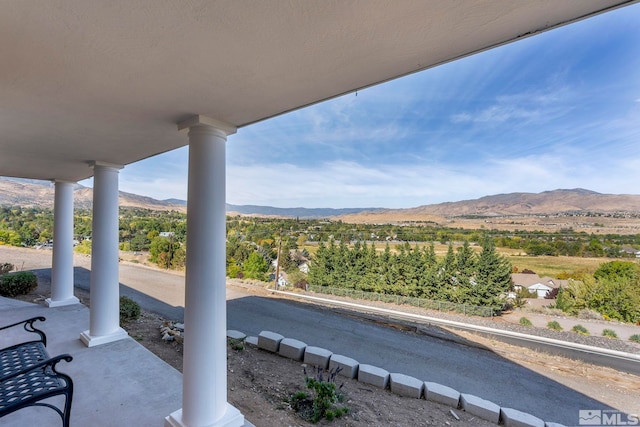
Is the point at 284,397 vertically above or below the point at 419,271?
above

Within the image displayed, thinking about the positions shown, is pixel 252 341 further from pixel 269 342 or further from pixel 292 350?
pixel 292 350

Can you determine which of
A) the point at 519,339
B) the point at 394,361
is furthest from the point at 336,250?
the point at 394,361

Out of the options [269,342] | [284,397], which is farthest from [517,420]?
[269,342]

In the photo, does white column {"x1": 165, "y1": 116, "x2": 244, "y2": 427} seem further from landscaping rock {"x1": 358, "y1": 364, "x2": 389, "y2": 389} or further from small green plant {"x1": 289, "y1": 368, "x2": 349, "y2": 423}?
landscaping rock {"x1": 358, "y1": 364, "x2": 389, "y2": 389}

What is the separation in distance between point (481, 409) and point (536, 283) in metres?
18.5

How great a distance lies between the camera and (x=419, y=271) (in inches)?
715

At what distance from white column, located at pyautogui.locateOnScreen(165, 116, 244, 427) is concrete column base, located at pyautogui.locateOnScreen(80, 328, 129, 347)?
6.05 feet

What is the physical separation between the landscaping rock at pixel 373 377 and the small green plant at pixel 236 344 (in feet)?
5.54

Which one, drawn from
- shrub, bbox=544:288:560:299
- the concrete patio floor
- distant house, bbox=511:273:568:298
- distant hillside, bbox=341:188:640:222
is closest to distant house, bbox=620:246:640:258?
distant hillside, bbox=341:188:640:222

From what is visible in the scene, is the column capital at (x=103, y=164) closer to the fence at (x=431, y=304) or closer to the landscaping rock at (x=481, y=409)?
the landscaping rock at (x=481, y=409)

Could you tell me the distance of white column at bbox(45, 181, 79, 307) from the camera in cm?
423

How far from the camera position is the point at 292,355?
12.1 ft

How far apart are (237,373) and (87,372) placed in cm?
140
